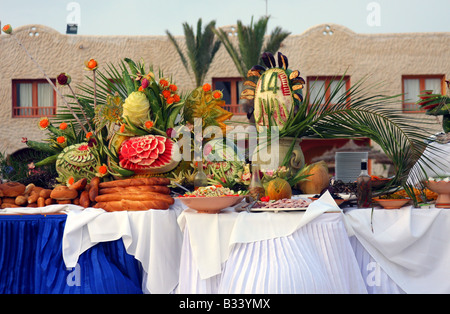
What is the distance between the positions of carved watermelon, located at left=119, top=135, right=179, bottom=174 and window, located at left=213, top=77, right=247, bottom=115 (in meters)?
12.5

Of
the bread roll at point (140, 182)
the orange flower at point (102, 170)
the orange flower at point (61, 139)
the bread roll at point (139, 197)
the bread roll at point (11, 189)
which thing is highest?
the orange flower at point (61, 139)

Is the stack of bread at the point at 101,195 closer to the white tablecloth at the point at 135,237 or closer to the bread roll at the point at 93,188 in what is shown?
the bread roll at the point at 93,188

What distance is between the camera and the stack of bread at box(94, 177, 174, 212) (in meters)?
3.78

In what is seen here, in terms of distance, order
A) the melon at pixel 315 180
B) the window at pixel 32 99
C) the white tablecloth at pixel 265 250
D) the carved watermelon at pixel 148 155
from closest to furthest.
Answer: the white tablecloth at pixel 265 250, the carved watermelon at pixel 148 155, the melon at pixel 315 180, the window at pixel 32 99

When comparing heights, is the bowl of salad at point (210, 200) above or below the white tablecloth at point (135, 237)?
above

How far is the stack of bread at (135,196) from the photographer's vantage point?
149 inches

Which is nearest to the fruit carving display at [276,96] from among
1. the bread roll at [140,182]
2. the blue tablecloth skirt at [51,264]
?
the bread roll at [140,182]

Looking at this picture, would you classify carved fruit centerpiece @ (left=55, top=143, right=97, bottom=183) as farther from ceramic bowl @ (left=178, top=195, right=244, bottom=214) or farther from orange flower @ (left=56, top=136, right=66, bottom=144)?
ceramic bowl @ (left=178, top=195, right=244, bottom=214)

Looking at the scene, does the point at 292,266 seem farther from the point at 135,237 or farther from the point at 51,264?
the point at 51,264

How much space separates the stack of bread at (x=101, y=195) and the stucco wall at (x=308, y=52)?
1255 centimetres

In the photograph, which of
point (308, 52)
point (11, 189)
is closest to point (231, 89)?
point (308, 52)

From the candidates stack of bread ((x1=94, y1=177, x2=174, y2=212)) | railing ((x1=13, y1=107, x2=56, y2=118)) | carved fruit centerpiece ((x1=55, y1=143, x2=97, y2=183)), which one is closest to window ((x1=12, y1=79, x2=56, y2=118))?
railing ((x1=13, y1=107, x2=56, y2=118))

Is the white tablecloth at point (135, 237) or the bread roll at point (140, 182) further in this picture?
the bread roll at point (140, 182)

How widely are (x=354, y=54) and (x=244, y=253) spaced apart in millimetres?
14000
